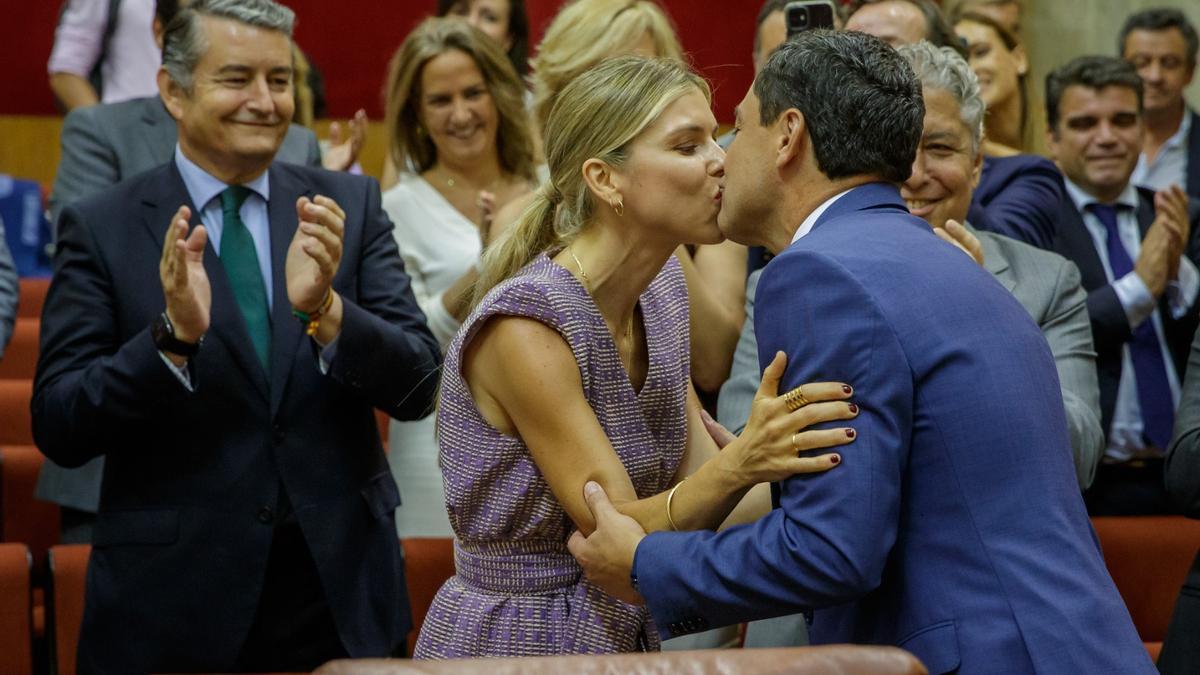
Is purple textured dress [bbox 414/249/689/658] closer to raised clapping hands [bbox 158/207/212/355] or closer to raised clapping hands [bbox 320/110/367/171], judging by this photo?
raised clapping hands [bbox 158/207/212/355]

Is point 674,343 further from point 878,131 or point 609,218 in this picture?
point 878,131

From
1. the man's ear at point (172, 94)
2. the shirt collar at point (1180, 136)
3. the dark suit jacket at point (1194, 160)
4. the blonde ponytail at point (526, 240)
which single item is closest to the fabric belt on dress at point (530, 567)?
the blonde ponytail at point (526, 240)

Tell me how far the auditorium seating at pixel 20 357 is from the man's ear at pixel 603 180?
103 inches

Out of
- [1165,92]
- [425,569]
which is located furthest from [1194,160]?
[425,569]

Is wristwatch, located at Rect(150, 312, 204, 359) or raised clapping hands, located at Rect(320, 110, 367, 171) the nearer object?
wristwatch, located at Rect(150, 312, 204, 359)

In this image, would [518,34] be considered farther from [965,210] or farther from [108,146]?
[965,210]

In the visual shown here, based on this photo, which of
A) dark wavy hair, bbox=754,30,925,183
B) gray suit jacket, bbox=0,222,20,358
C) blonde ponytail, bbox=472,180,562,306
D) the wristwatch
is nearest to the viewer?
dark wavy hair, bbox=754,30,925,183

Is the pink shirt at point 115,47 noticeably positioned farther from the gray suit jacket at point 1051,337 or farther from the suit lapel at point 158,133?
the gray suit jacket at point 1051,337

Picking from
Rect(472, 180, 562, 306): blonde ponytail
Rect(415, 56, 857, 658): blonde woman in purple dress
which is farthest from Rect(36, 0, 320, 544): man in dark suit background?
Rect(415, 56, 857, 658): blonde woman in purple dress

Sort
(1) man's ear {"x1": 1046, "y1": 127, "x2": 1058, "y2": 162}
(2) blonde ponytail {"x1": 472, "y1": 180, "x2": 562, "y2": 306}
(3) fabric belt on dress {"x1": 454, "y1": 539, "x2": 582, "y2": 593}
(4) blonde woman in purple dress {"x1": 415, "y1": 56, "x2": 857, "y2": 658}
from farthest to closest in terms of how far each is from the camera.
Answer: (1) man's ear {"x1": 1046, "y1": 127, "x2": 1058, "y2": 162} < (2) blonde ponytail {"x1": 472, "y1": 180, "x2": 562, "y2": 306} < (3) fabric belt on dress {"x1": 454, "y1": 539, "x2": 582, "y2": 593} < (4) blonde woman in purple dress {"x1": 415, "y1": 56, "x2": 857, "y2": 658}

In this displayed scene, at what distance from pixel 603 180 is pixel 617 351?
258mm

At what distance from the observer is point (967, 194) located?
2982 millimetres

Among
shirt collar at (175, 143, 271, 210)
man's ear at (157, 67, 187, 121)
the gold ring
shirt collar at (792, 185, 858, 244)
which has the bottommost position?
shirt collar at (175, 143, 271, 210)

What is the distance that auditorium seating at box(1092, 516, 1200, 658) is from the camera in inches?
127
